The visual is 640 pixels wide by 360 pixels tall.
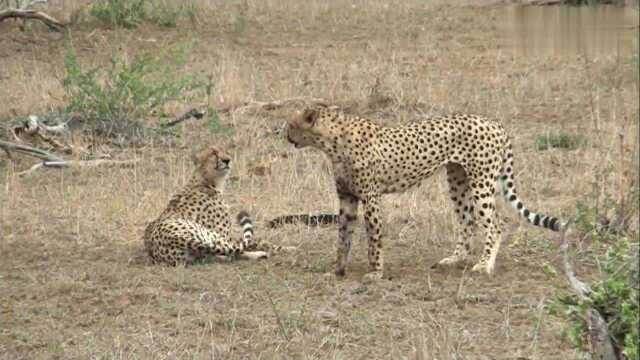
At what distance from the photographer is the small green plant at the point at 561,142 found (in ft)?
34.9

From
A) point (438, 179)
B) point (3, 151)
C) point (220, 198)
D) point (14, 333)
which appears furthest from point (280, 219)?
point (3, 151)

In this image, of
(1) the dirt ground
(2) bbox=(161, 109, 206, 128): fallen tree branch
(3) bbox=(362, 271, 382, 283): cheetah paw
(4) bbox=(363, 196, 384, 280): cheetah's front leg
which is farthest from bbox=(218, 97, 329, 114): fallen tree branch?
(3) bbox=(362, 271, 382, 283): cheetah paw

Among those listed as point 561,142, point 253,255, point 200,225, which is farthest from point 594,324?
point 561,142

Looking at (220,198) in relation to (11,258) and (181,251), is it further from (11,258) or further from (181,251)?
(11,258)

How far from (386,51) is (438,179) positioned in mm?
7363

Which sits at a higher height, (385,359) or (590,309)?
(590,309)

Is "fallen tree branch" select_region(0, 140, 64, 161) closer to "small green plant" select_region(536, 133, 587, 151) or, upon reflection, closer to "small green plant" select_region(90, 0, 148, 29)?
"small green plant" select_region(536, 133, 587, 151)

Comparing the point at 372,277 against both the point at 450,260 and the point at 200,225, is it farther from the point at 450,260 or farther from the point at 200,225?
the point at 200,225

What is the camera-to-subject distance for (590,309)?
4.54 metres

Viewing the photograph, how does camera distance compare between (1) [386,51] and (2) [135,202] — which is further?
(1) [386,51]

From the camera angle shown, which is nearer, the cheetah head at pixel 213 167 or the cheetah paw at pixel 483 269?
the cheetah paw at pixel 483 269

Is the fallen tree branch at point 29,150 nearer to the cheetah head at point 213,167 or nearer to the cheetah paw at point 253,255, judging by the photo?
the cheetah head at point 213,167

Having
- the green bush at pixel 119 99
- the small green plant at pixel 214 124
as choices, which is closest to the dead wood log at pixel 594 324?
the small green plant at pixel 214 124

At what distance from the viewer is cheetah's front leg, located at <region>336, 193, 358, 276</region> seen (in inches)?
286
